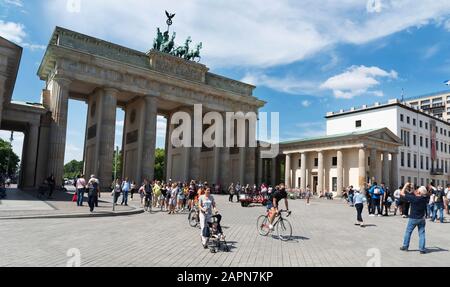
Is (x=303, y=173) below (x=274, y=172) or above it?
below

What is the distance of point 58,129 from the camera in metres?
35.0

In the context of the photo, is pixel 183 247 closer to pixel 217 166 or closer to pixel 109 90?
pixel 109 90

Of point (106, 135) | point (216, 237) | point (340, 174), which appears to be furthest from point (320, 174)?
point (216, 237)

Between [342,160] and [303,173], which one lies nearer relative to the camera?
[342,160]

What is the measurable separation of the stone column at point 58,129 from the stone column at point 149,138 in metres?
9.04

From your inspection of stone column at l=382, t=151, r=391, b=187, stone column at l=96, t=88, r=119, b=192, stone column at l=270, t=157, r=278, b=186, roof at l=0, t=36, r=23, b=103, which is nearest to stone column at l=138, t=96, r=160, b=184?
stone column at l=96, t=88, r=119, b=192

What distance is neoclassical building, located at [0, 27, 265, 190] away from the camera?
34.9 metres

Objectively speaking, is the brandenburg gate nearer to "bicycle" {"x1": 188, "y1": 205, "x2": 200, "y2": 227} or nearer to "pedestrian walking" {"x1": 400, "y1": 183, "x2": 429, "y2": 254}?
"bicycle" {"x1": 188, "y1": 205, "x2": 200, "y2": 227}

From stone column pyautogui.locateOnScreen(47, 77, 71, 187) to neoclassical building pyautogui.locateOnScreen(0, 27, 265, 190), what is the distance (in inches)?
3.5

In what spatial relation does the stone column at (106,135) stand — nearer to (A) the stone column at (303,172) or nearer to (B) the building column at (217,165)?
(B) the building column at (217,165)

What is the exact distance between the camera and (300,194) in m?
51.7

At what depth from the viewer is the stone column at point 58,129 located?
113 feet

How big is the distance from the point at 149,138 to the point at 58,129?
10133 mm
